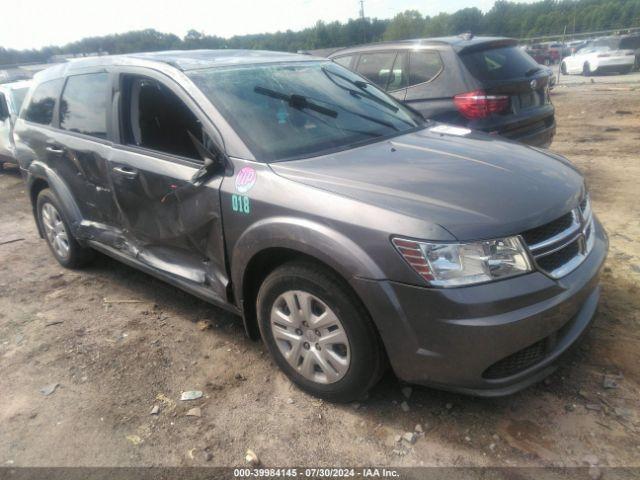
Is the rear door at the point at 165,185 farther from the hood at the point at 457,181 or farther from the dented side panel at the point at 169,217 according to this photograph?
the hood at the point at 457,181

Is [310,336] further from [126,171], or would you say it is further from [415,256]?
[126,171]

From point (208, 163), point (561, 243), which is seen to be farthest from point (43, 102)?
point (561, 243)

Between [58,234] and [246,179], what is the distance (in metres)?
2.86

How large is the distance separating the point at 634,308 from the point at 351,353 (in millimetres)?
2100

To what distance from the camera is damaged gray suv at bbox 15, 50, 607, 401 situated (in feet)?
7.26

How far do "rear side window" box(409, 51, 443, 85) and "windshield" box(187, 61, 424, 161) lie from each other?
2.07 meters

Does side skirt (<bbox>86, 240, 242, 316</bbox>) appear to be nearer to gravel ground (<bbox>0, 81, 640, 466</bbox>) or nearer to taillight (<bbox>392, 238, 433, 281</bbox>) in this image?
gravel ground (<bbox>0, 81, 640, 466</bbox>)

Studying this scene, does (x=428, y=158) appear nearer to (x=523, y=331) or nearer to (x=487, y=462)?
(x=523, y=331)

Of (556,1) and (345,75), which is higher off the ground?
(556,1)

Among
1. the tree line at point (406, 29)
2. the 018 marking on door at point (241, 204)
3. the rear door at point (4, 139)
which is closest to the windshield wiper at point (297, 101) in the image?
the 018 marking on door at point (241, 204)

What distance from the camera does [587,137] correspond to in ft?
29.3

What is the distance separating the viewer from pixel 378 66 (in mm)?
6266

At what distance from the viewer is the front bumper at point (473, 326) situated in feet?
7.09

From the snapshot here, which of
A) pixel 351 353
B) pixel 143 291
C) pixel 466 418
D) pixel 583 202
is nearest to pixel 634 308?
pixel 583 202
